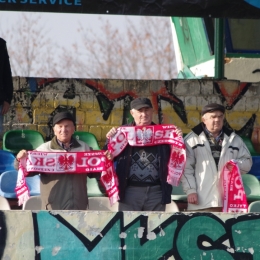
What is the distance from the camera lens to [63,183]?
30.2ft

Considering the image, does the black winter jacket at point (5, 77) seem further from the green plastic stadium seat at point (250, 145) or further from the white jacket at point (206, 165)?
the green plastic stadium seat at point (250, 145)

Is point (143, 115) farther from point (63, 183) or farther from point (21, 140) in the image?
point (21, 140)

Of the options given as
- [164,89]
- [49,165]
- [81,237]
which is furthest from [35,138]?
[81,237]

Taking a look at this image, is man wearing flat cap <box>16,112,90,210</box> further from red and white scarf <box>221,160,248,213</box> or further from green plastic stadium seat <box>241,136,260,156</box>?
green plastic stadium seat <box>241,136,260,156</box>

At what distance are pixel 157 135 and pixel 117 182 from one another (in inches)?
26.2

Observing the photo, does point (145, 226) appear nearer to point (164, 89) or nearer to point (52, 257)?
point (52, 257)

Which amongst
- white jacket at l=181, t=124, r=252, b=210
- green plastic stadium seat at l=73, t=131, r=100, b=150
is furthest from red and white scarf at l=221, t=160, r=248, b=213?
green plastic stadium seat at l=73, t=131, r=100, b=150

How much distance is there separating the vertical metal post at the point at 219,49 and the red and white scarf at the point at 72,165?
5332mm

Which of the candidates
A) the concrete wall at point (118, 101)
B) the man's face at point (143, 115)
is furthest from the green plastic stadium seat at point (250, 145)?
the man's face at point (143, 115)

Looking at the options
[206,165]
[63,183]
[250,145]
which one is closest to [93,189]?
[63,183]

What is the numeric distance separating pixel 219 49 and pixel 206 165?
556 cm

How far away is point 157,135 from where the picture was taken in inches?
370

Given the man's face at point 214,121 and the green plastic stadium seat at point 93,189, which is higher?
the man's face at point 214,121

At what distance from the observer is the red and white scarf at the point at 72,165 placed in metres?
9.28
